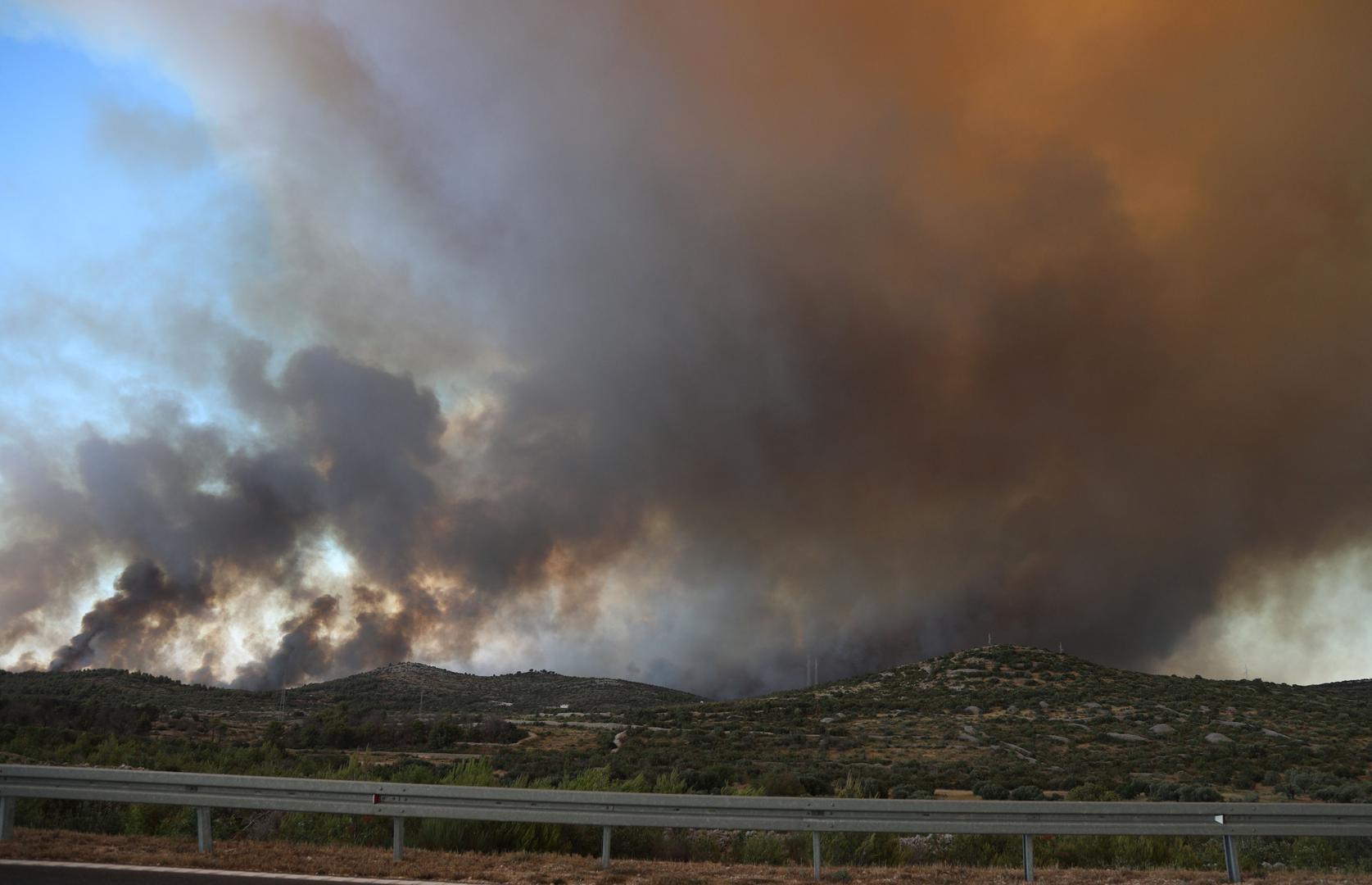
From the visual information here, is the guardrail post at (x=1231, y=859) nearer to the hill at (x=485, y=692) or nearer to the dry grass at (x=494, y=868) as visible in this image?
the dry grass at (x=494, y=868)

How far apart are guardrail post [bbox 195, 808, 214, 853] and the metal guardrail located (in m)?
0.01

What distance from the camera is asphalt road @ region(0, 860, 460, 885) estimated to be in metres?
9.62

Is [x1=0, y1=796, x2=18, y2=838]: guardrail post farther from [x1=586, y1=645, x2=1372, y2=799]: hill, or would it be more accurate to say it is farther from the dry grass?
[x1=586, y1=645, x2=1372, y2=799]: hill

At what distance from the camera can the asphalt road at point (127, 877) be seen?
962 cm

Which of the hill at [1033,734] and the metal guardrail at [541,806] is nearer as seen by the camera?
the metal guardrail at [541,806]

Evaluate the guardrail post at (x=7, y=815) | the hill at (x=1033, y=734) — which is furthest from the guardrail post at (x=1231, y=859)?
the guardrail post at (x=7, y=815)

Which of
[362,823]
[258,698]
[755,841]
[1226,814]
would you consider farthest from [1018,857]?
[258,698]

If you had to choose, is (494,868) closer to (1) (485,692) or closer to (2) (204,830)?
(2) (204,830)

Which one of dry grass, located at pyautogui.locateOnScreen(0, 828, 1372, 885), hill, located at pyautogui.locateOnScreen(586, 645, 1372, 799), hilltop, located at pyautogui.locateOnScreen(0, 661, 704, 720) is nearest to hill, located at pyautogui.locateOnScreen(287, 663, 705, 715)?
hilltop, located at pyautogui.locateOnScreen(0, 661, 704, 720)

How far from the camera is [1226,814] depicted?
12164 mm

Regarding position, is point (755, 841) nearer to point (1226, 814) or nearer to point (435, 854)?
point (435, 854)

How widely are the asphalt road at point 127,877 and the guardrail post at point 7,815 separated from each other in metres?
1.58

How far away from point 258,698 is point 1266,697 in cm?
9052

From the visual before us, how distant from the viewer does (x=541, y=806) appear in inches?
454
